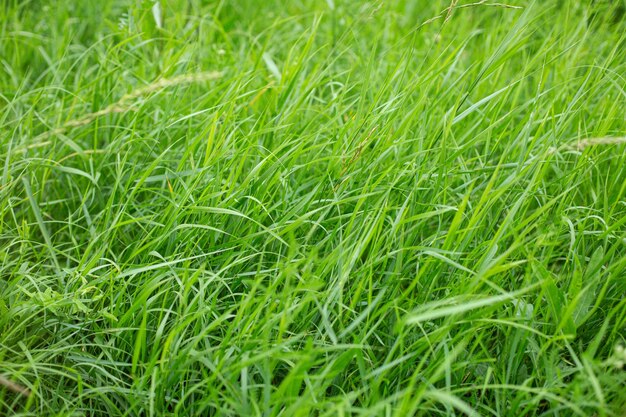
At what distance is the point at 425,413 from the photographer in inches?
67.5

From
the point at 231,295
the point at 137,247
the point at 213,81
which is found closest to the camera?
the point at 231,295

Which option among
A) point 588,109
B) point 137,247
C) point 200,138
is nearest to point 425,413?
point 137,247

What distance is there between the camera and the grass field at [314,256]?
1.63m

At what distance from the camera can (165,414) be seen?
164 centimetres

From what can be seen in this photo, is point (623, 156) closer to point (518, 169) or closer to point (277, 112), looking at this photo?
point (518, 169)

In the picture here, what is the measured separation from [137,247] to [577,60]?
6.43 ft

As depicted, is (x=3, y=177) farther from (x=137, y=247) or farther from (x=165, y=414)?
(x=165, y=414)

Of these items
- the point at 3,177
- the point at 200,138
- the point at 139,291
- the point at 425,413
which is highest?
the point at 200,138

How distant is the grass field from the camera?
1632mm

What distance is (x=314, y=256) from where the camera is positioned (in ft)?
5.24

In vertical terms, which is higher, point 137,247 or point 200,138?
point 200,138

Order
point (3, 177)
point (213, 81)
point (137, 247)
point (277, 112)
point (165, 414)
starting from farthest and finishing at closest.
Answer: point (213, 81) < point (277, 112) < point (3, 177) < point (137, 247) < point (165, 414)

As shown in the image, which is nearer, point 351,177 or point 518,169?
point 518,169

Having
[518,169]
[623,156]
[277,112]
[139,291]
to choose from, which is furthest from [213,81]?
[623,156]
